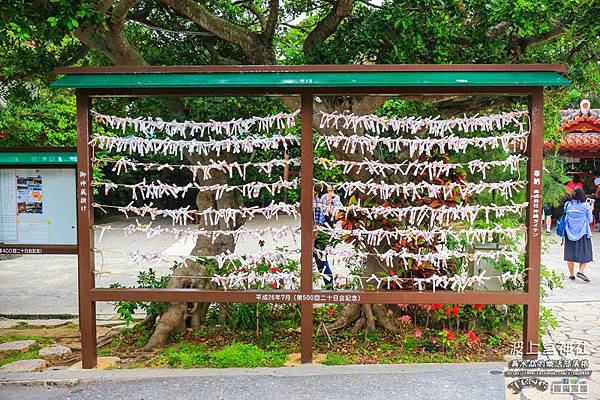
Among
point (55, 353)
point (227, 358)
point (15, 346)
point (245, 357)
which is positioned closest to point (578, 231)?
point (245, 357)

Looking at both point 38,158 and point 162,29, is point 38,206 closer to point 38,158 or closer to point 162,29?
→ point 38,158

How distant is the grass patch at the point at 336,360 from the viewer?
596cm

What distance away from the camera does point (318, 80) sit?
18.1 ft

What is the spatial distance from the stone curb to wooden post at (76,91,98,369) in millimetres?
330

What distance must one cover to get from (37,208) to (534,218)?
5872 millimetres

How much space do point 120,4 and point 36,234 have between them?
9.88ft

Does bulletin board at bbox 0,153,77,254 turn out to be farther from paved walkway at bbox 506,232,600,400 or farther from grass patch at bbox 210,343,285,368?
paved walkway at bbox 506,232,600,400

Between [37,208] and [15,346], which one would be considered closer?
[15,346]

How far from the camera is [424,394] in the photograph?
5.17 m

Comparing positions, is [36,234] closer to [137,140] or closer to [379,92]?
[137,140]

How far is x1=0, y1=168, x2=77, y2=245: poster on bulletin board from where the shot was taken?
271 inches

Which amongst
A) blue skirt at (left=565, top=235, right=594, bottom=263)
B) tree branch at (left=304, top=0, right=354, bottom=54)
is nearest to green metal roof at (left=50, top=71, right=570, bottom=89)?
tree branch at (left=304, top=0, right=354, bottom=54)

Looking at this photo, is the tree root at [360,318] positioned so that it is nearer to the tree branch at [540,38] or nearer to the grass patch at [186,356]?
the grass patch at [186,356]

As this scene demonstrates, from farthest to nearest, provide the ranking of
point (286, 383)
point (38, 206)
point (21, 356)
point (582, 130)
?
1. point (582, 130)
2. point (38, 206)
3. point (21, 356)
4. point (286, 383)
